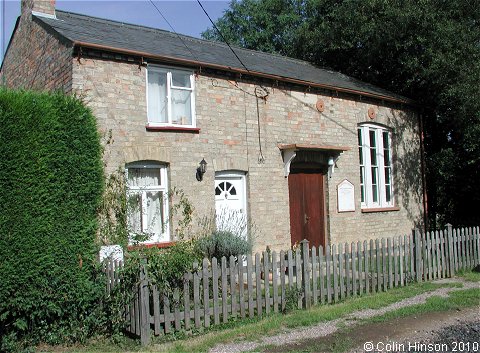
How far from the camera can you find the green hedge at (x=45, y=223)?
21.1 feet

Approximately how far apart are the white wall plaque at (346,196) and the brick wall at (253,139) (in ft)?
0.60

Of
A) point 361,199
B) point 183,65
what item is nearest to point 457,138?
point 361,199

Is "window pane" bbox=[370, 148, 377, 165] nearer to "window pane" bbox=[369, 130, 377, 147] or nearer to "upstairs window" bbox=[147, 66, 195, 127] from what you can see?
"window pane" bbox=[369, 130, 377, 147]

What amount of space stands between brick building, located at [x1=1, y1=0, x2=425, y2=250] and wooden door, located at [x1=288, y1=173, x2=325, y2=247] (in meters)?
0.03

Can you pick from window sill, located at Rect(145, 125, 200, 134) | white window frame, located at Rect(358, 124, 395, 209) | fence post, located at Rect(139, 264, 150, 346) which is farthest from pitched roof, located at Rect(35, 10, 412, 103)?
fence post, located at Rect(139, 264, 150, 346)

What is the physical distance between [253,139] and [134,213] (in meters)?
3.80

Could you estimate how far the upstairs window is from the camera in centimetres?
1085

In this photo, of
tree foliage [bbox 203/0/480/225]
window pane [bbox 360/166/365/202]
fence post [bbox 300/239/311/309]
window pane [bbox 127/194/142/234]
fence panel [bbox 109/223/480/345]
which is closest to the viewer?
fence panel [bbox 109/223/480/345]

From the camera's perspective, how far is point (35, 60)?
459 inches

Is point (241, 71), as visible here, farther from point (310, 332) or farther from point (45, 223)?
point (310, 332)

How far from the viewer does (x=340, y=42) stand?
1962cm

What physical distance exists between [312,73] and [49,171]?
10772 millimetres

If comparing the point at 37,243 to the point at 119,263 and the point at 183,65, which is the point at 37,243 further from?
the point at 183,65

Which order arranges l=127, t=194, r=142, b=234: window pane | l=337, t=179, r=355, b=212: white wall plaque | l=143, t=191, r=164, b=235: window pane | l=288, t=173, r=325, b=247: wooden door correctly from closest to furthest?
l=127, t=194, r=142, b=234: window pane → l=143, t=191, r=164, b=235: window pane → l=288, t=173, r=325, b=247: wooden door → l=337, t=179, r=355, b=212: white wall plaque
